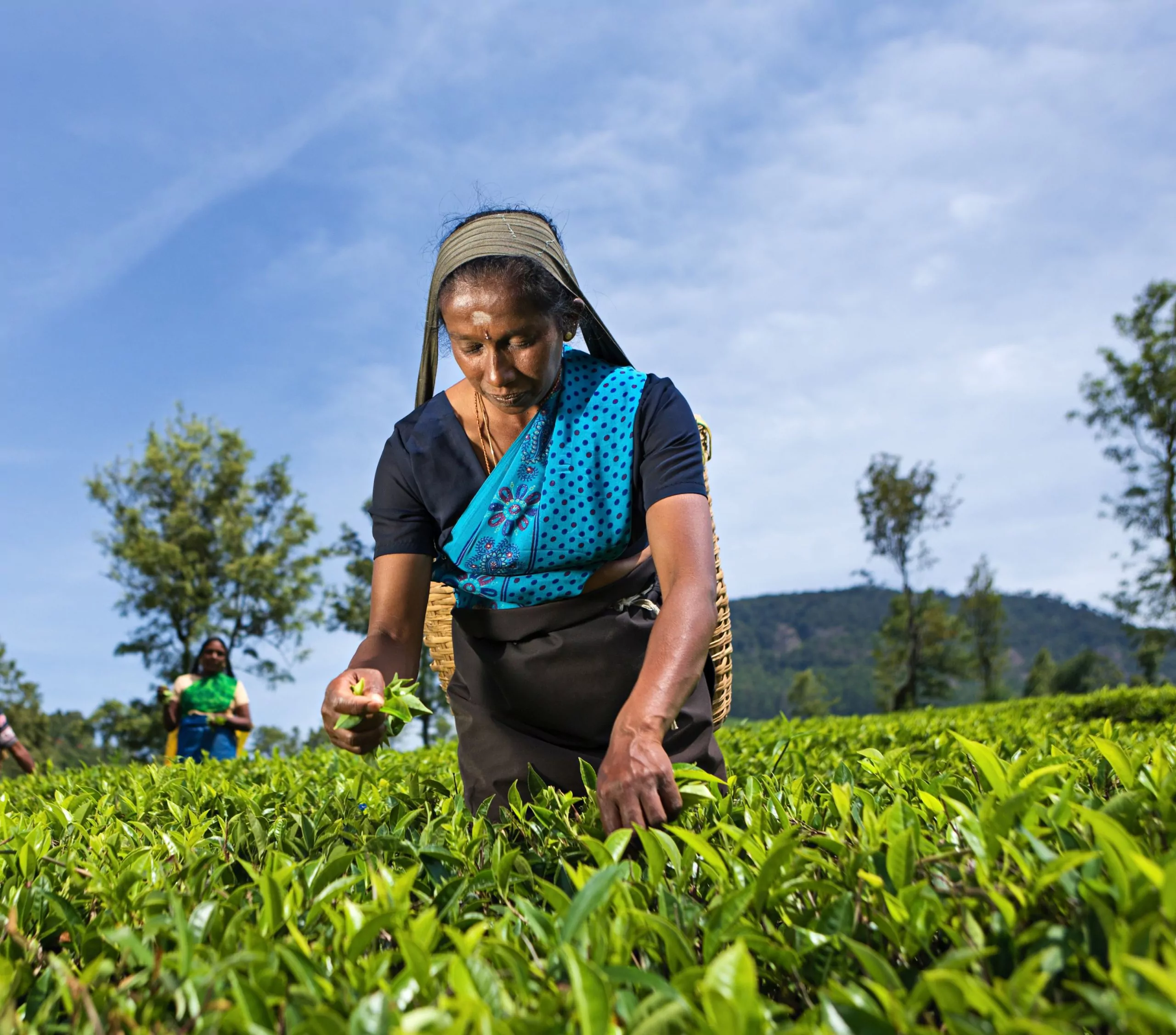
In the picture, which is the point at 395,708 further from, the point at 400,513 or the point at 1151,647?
the point at 1151,647

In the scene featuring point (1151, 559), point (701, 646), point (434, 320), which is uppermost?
point (1151, 559)

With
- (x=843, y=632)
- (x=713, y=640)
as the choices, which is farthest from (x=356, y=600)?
(x=843, y=632)

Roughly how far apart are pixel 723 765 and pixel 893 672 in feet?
137

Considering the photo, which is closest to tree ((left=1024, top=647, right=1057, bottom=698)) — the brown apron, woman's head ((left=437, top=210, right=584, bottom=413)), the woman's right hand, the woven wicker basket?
the woven wicker basket

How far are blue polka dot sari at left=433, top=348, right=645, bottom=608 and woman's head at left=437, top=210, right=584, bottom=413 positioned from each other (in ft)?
0.55

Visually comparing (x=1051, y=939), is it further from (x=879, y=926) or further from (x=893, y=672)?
(x=893, y=672)

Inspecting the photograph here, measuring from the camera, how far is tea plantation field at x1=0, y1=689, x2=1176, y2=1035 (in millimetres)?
1102

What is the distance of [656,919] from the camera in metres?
1.35

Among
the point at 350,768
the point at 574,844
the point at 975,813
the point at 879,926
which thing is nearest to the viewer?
the point at 879,926

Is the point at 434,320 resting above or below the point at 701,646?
above

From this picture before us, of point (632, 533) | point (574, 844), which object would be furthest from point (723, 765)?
point (574, 844)

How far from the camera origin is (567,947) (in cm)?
112

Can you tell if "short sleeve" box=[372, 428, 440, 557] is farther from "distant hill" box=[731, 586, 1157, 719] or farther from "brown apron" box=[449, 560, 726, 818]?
"distant hill" box=[731, 586, 1157, 719]

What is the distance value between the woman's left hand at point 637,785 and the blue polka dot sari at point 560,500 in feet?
2.83
